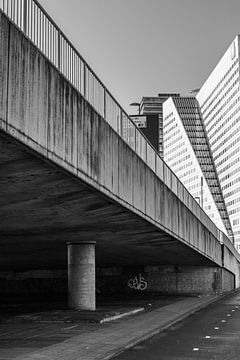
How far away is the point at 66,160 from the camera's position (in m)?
13.5

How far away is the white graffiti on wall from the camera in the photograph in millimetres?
57219

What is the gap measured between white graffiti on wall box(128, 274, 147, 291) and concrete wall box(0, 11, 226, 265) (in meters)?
34.7

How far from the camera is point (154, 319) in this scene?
26312mm

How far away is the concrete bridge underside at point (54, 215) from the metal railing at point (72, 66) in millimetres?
2487

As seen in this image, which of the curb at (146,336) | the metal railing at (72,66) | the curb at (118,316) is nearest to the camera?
the metal railing at (72,66)

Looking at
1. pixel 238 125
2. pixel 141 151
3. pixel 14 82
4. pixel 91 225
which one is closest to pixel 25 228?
pixel 91 225

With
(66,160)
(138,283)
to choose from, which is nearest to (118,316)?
(66,160)

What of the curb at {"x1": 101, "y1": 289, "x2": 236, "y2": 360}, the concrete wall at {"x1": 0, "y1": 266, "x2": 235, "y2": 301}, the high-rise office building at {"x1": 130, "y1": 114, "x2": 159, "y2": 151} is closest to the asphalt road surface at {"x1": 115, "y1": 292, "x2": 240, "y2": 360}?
the curb at {"x1": 101, "y1": 289, "x2": 236, "y2": 360}

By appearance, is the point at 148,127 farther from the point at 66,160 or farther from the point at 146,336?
the point at 66,160

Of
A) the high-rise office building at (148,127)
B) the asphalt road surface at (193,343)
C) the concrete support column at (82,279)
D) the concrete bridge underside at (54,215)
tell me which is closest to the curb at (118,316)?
the concrete support column at (82,279)

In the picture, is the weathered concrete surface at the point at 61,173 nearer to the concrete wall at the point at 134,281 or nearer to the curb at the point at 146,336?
the curb at the point at 146,336

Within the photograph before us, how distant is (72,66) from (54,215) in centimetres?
614

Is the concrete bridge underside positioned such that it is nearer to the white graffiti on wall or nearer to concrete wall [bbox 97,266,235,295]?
concrete wall [bbox 97,266,235,295]

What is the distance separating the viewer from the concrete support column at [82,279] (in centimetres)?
2984
